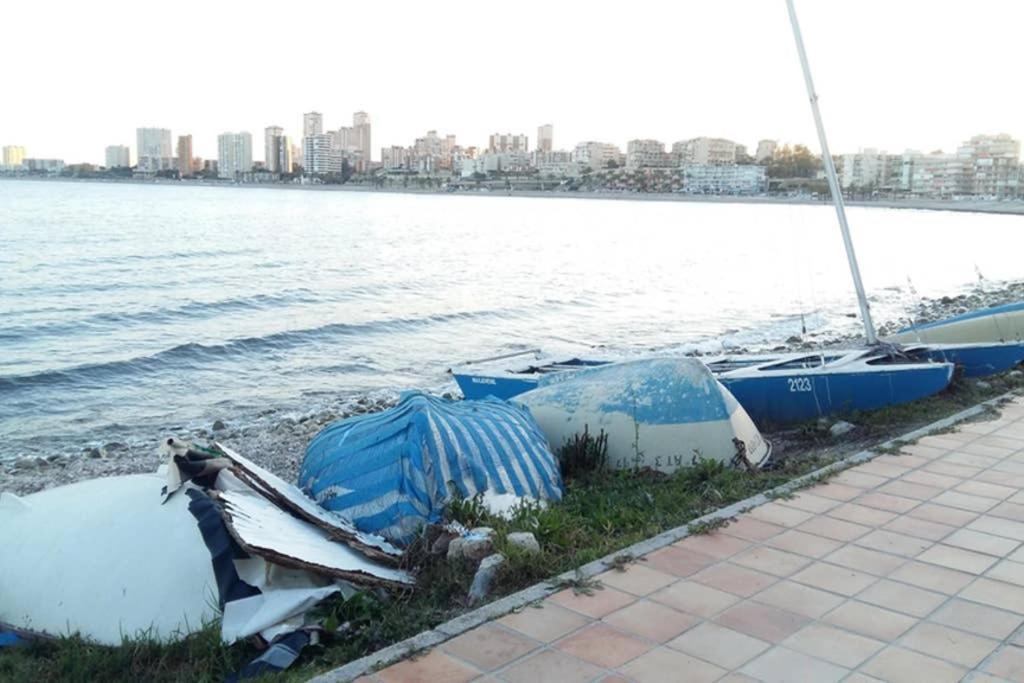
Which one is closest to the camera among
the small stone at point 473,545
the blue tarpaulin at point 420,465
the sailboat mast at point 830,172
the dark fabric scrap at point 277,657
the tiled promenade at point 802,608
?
the tiled promenade at point 802,608

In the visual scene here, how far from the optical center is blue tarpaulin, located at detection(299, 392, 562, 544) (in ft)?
18.3

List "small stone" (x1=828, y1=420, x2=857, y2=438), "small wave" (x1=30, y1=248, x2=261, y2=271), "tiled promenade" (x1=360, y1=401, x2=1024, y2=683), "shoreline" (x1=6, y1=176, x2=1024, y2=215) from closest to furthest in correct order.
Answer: "tiled promenade" (x1=360, y1=401, x2=1024, y2=683), "small stone" (x1=828, y1=420, x2=857, y2=438), "small wave" (x1=30, y1=248, x2=261, y2=271), "shoreline" (x1=6, y1=176, x2=1024, y2=215)

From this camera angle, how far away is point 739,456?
6.83m

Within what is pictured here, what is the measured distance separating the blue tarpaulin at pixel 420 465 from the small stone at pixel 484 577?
0.95 meters

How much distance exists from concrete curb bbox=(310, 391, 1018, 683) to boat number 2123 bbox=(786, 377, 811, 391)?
2.10 metres

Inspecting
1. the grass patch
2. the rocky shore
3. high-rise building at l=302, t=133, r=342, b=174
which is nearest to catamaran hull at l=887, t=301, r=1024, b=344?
the grass patch

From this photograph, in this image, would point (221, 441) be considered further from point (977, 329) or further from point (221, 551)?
point (977, 329)

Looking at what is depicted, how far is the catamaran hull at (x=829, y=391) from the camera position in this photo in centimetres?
859

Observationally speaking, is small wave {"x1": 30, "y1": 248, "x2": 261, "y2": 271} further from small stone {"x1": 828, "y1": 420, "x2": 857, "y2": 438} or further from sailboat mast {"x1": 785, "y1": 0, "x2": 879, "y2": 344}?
small stone {"x1": 828, "y1": 420, "x2": 857, "y2": 438}

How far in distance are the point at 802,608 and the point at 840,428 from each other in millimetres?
4285

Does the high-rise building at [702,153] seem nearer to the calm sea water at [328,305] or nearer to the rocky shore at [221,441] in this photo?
the calm sea water at [328,305]

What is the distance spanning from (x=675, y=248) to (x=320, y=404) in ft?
131

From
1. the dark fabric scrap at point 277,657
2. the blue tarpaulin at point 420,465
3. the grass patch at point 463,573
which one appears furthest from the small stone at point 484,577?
the blue tarpaulin at point 420,465

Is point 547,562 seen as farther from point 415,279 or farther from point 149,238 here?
point 149,238
